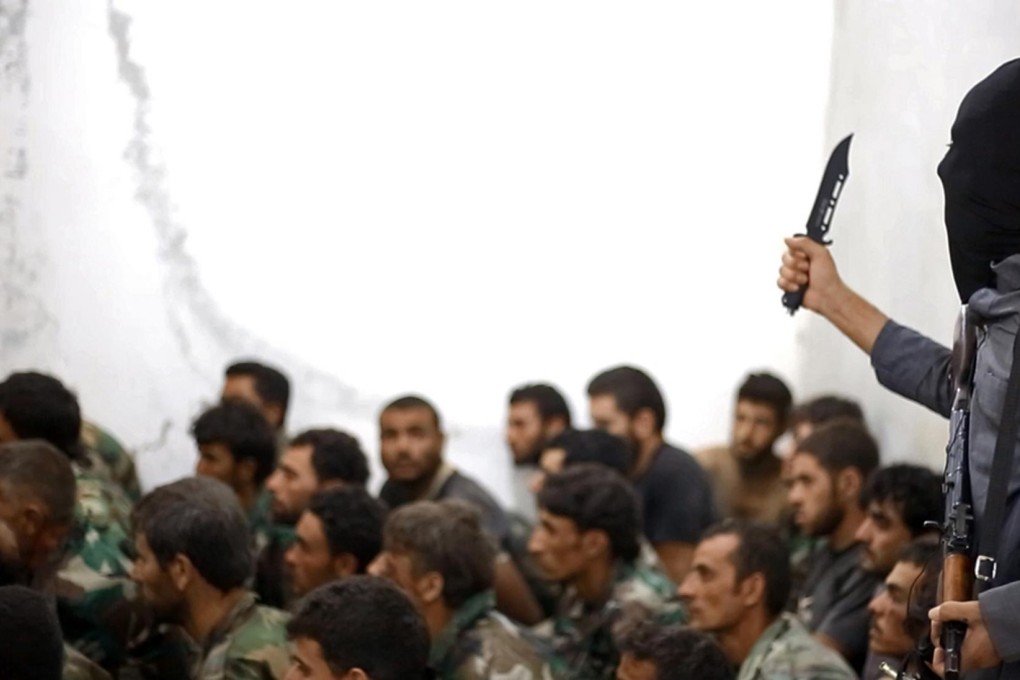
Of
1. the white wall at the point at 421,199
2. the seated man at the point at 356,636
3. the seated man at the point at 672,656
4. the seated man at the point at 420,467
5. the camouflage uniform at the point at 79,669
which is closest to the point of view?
the seated man at the point at 356,636

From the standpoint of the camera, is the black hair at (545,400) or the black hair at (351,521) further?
the black hair at (545,400)

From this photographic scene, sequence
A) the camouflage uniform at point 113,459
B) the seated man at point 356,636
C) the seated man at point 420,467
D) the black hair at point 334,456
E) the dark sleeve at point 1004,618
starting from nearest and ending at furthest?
the dark sleeve at point 1004,618
the seated man at point 356,636
the black hair at point 334,456
the camouflage uniform at point 113,459
the seated man at point 420,467

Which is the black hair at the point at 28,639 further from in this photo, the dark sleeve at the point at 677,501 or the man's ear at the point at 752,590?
Answer: the dark sleeve at the point at 677,501

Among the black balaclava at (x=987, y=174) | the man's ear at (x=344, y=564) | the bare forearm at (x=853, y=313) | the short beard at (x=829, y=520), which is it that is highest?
the black balaclava at (x=987, y=174)

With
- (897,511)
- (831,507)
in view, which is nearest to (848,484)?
(831,507)

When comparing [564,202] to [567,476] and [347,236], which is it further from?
[567,476]

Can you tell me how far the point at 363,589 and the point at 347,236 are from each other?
11.0 ft

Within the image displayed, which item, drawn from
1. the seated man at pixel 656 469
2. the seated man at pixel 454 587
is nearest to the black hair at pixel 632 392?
the seated man at pixel 656 469

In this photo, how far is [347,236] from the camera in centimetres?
639

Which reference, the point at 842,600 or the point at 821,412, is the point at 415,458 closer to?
the point at 821,412

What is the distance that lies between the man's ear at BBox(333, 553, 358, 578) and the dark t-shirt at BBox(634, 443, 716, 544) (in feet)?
4.45

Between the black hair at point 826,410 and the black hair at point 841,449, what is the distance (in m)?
0.60

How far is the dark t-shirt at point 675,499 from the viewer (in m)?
5.38

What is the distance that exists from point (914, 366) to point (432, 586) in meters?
1.53
